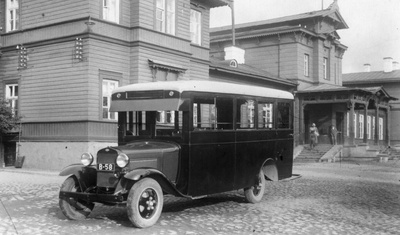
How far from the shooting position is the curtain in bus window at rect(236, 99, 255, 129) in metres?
9.63

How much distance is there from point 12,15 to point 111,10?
494 cm

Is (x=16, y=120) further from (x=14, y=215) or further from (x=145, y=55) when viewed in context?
(x=14, y=215)

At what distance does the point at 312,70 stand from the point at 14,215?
2900cm

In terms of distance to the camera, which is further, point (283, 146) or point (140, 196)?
point (283, 146)

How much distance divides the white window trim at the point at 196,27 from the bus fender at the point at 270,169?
13571 millimetres

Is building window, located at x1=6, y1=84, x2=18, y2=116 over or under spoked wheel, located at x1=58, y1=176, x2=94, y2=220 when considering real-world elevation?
over

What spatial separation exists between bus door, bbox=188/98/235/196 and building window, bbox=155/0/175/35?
38.5 ft

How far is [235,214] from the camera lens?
8742mm

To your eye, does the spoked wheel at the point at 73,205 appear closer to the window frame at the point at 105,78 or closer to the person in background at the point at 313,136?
the window frame at the point at 105,78

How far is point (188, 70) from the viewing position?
71.3 ft

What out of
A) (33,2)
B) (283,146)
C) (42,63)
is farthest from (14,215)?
(33,2)

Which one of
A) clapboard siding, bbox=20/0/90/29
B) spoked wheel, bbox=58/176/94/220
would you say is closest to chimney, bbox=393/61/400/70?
clapboard siding, bbox=20/0/90/29

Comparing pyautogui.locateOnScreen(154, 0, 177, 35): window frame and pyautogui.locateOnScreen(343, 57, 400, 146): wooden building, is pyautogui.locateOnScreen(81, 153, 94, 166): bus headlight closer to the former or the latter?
pyautogui.locateOnScreen(154, 0, 177, 35): window frame

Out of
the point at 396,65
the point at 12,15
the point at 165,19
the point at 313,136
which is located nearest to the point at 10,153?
the point at 12,15
